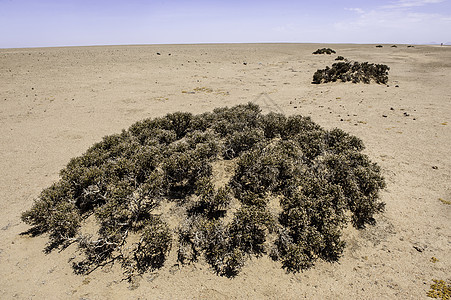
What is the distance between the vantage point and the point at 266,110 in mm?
12586

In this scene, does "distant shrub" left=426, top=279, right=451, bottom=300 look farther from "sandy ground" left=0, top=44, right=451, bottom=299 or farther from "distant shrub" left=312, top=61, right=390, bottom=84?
"distant shrub" left=312, top=61, right=390, bottom=84

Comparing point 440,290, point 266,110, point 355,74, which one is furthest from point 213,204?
point 355,74

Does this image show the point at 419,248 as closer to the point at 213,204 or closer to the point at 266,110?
the point at 213,204

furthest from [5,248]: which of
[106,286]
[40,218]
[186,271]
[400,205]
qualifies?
[400,205]

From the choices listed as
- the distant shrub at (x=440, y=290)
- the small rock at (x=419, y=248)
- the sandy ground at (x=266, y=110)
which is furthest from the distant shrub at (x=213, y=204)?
the distant shrub at (x=440, y=290)

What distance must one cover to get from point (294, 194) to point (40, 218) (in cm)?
555

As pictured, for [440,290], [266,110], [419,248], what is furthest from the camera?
[266,110]

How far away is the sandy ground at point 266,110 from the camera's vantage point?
3818 mm

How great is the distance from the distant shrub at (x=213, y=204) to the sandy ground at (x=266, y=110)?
10.9 inches

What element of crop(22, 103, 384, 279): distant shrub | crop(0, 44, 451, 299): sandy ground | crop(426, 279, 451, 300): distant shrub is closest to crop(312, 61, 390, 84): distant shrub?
crop(0, 44, 451, 299): sandy ground

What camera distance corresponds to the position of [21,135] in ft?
33.0

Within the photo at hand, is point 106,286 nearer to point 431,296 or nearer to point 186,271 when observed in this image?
point 186,271

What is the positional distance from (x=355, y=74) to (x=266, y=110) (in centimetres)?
1029

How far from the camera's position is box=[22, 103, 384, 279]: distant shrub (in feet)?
14.1
